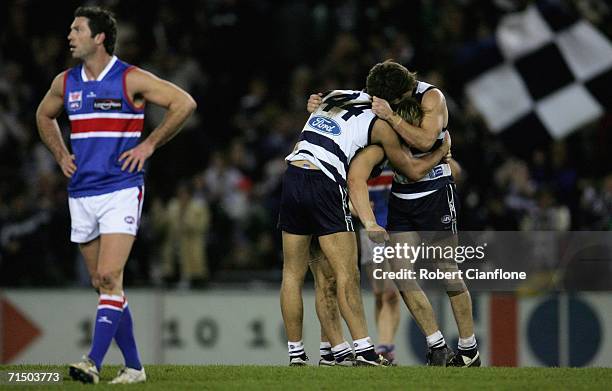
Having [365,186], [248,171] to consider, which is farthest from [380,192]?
[248,171]

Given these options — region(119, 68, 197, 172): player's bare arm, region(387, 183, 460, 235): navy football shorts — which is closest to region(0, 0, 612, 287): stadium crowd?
region(387, 183, 460, 235): navy football shorts

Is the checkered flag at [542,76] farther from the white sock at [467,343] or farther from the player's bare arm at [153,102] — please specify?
the player's bare arm at [153,102]

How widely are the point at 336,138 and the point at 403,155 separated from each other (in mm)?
558

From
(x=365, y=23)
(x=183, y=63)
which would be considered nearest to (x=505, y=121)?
(x=365, y=23)

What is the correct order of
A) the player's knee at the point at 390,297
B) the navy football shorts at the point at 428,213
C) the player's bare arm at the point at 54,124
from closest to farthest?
1. the player's bare arm at the point at 54,124
2. the navy football shorts at the point at 428,213
3. the player's knee at the point at 390,297

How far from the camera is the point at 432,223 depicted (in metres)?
11.2

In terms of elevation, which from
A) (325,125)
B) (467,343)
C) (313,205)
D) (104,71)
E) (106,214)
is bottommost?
(467,343)

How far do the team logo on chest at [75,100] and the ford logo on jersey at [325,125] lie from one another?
2.13 meters

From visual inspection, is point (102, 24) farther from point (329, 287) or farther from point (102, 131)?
point (329, 287)

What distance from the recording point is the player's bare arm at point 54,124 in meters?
9.49

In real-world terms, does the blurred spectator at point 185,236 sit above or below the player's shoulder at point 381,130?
below

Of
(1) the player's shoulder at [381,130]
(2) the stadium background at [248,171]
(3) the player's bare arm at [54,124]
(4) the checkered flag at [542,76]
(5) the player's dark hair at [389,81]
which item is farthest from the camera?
(4) the checkered flag at [542,76]

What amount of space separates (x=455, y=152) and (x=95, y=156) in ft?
27.6

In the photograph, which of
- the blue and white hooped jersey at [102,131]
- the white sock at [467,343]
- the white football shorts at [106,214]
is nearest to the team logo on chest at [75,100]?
the blue and white hooped jersey at [102,131]
